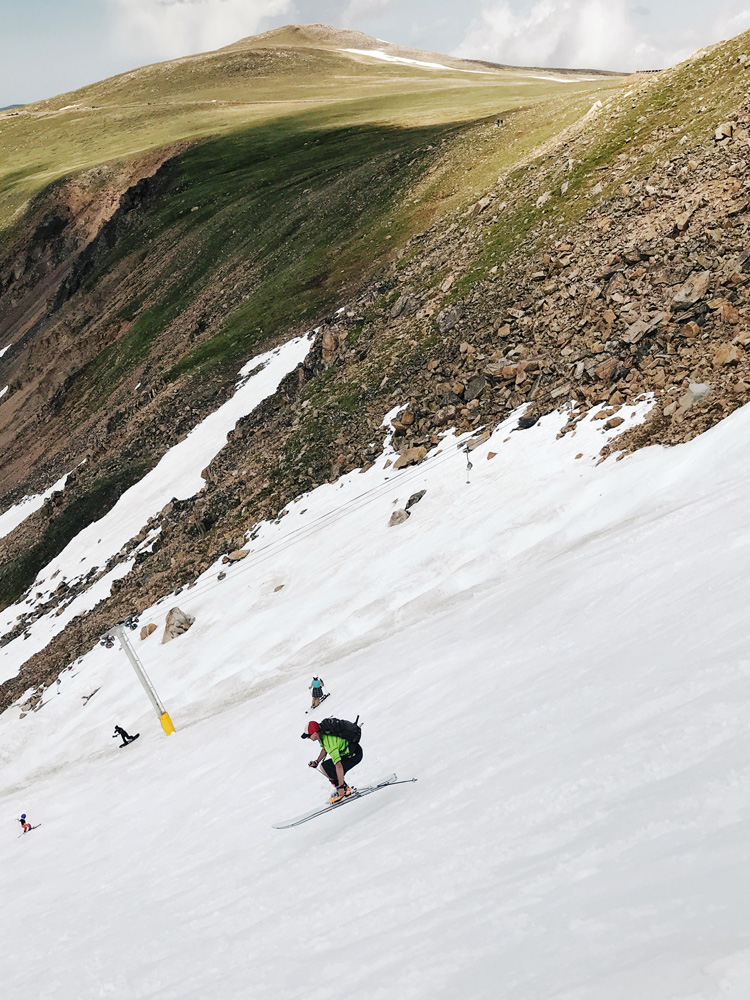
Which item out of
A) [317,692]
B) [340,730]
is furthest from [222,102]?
[340,730]

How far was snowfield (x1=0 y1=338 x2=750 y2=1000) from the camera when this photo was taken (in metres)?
5.98

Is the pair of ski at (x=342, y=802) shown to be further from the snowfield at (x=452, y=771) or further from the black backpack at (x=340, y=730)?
the black backpack at (x=340, y=730)

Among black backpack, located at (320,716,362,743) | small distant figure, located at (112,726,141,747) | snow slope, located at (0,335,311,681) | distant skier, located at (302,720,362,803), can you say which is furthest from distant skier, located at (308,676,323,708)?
snow slope, located at (0,335,311,681)

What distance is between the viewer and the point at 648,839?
6246 millimetres

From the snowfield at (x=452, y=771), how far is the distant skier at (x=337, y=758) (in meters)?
0.49

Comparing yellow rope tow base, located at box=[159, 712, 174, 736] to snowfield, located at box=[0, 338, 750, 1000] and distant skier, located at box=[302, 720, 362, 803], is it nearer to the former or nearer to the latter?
snowfield, located at box=[0, 338, 750, 1000]

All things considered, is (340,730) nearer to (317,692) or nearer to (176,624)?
(317,692)

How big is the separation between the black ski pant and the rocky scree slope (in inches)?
500

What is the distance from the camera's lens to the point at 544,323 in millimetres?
28984

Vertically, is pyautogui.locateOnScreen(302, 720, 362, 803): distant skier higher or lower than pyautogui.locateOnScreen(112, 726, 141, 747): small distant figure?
higher

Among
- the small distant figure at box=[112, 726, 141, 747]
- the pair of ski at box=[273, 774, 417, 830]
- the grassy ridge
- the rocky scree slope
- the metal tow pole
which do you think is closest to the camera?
the pair of ski at box=[273, 774, 417, 830]

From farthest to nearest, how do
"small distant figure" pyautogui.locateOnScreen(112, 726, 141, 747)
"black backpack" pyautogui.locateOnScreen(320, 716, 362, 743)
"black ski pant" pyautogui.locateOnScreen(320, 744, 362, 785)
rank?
"small distant figure" pyautogui.locateOnScreen(112, 726, 141, 747) → "black ski pant" pyautogui.locateOnScreen(320, 744, 362, 785) → "black backpack" pyautogui.locateOnScreen(320, 716, 362, 743)

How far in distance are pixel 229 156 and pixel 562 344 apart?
8028 centimetres

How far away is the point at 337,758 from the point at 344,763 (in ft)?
0.66
